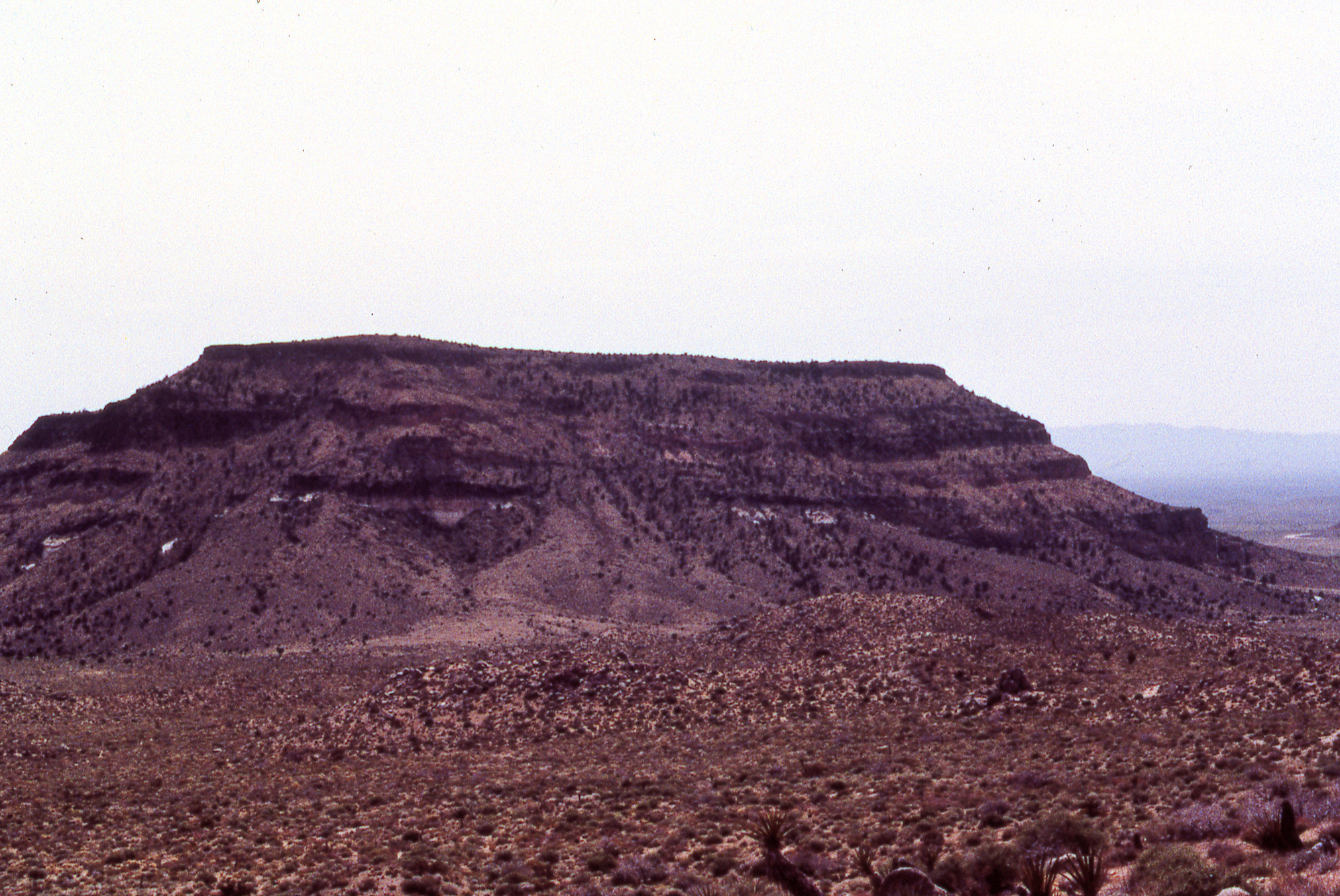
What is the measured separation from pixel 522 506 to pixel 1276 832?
6271 centimetres

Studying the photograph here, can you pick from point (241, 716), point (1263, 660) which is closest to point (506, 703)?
point (241, 716)

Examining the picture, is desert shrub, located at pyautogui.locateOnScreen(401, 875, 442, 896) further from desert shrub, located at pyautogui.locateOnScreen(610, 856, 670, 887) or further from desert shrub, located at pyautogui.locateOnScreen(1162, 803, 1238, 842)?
desert shrub, located at pyautogui.locateOnScreen(1162, 803, 1238, 842)

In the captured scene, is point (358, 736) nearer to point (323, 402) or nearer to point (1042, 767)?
point (1042, 767)

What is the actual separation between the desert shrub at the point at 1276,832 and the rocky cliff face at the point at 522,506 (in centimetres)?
4657

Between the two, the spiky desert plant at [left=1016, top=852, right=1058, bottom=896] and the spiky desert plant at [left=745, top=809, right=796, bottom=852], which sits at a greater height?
the spiky desert plant at [left=1016, top=852, right=1058, bottom=896]

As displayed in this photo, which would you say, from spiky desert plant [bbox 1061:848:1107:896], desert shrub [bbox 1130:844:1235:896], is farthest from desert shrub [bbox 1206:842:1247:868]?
spiky desert plant [bbox 1061:848:1107:896]

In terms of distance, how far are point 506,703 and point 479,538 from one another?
3841 cm

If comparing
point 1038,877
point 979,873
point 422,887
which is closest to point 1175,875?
point 1038,877

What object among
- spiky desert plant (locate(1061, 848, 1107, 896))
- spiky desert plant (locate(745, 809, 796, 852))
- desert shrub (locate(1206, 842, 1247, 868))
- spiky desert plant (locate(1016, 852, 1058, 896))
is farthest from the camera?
spiky desert plant (locate(745, 809, 796, 852))

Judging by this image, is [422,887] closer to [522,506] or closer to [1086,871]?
[1086,871]

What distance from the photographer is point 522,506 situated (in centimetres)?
7456

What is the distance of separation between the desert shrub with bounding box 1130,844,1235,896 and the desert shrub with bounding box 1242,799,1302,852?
983 millimetres

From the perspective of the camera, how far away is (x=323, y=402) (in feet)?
252

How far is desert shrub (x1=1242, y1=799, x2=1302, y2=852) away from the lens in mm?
14031
